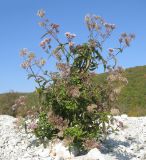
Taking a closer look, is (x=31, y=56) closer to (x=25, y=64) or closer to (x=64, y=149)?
(x=25, y=64)

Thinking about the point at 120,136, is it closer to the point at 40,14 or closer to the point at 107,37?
the point at 107,37

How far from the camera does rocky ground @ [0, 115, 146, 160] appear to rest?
8.35m

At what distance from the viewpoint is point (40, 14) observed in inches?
344

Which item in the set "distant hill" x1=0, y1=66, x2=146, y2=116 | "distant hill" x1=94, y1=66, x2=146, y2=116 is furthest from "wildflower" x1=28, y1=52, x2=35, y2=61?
"distant hill" x1=94, y1=66, x2=146, y2=116

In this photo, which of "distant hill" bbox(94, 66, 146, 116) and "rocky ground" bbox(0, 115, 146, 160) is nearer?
"rocky ground" bbox(0, 115, 146, 160)

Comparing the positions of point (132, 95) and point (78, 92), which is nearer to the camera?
point (78, 92)

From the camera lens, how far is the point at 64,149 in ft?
28.0

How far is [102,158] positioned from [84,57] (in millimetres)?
2057

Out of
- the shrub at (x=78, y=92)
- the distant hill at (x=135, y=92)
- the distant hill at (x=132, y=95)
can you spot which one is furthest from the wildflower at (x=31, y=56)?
the distant hill at (x=135, y=92)

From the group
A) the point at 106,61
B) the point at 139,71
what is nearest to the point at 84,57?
the point at 106,61

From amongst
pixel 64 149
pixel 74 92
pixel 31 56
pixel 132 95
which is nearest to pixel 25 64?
pixel 31 56

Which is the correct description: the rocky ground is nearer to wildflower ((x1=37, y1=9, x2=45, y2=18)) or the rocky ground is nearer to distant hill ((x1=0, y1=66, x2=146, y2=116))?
wildflower ((x1=37, y1=9, x2=45, y2=18))

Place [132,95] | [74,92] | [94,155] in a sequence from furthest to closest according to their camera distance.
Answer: [132,95]
[74,92]
[94,155]

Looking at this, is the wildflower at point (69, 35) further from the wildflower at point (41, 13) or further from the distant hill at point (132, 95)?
the distant hill at point (132, 95)
